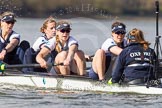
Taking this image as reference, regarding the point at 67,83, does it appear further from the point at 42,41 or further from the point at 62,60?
the point at 42,41

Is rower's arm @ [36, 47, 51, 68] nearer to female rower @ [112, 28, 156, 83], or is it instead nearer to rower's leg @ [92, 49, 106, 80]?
rower's leg @ [92, 49, 106, 80]

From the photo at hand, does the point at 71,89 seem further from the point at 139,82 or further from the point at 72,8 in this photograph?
the point at 72,8

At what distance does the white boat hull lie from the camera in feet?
44.7

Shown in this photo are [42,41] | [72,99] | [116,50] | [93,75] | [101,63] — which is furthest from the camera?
[42,41]

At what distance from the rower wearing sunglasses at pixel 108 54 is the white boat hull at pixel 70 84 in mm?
288

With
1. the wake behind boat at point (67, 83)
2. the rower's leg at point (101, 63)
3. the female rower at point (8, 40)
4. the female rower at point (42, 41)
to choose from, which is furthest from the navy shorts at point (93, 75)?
the female rower at point (8, 40)

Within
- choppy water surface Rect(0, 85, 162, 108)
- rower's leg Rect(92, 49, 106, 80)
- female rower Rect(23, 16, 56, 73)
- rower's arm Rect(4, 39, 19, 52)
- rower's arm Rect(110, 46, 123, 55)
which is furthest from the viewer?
rower's arm Rect(4, 39, 19, 52)

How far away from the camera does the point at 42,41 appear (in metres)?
15.7

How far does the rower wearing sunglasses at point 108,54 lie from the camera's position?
14334 millimetres

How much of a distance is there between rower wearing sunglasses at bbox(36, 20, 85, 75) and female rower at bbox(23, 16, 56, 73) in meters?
0.55

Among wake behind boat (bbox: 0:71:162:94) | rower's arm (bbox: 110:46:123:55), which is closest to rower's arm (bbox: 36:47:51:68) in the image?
wake behind boat (bbox: 0:71:162:94)

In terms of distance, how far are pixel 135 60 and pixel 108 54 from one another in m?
1.06

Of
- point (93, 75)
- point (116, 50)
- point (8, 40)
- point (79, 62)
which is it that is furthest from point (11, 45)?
point (116, 50)

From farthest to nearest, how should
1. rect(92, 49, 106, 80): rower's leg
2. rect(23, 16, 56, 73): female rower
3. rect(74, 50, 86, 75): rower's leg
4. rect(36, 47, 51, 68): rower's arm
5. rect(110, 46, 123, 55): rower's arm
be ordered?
rect(23, 16, 56, 73): female rower < rect(74, 50, 86, 75): rower's leg < rect(36, 47, 51, 68): rower's arm < rect(110, 46, 123, 55): rower's arm < rect(92, 49, 106, 80): rower's leg
